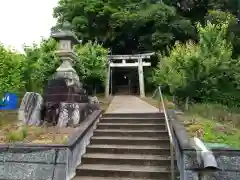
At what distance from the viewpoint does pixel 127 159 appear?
6938 millimetres

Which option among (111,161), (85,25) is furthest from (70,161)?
(85,25)

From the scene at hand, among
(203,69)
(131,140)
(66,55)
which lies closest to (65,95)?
(66,55)

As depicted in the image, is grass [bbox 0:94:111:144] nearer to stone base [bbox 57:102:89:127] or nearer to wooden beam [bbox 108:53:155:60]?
stone base [bbox 57:102:89:127]

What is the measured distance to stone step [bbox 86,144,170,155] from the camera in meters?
7.26

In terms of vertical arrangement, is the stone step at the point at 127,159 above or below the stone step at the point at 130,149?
below

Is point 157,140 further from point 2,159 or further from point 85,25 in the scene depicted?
point 85,25

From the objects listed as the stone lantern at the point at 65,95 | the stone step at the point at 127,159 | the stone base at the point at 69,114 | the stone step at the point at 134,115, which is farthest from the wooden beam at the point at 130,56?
the stone step at the point at 127,159

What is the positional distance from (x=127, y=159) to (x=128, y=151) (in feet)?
1.53

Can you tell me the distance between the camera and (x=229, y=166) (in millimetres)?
5344

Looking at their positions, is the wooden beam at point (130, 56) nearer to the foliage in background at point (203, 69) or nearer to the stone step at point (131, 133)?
the foliage in background at point (203, 69)

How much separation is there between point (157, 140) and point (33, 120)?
154 inches

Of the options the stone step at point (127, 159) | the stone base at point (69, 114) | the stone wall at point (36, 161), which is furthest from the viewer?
the stone base at point (69, 114)

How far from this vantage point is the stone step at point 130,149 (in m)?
7.26

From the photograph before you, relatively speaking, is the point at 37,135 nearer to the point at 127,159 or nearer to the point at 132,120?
the point at 127,159
